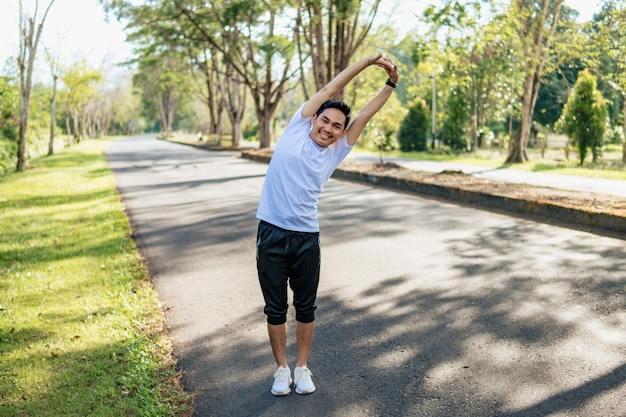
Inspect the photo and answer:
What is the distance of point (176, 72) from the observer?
44375mm

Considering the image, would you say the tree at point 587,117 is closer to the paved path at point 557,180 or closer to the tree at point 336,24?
the paved path at point 557,180

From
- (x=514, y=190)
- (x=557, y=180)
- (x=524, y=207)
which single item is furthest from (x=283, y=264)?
(x=557, y=180)

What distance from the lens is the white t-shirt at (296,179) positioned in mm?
3561

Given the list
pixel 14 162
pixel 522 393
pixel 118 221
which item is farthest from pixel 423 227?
pixel 14 162

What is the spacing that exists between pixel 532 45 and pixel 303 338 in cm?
1816

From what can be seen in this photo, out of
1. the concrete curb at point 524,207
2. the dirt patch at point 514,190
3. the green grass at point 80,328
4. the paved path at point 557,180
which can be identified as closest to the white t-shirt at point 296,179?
the green grass at point 80,328

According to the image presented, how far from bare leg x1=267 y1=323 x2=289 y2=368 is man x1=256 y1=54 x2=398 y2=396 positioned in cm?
3

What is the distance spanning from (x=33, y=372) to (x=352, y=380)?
2.07 metres

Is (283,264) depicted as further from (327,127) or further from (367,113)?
(367,113)

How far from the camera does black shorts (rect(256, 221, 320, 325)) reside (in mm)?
3566

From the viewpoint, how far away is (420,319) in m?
4.96

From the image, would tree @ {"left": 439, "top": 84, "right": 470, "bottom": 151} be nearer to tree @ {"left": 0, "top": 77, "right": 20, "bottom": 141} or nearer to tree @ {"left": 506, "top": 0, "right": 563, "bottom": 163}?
tree @ {"left": 506, "top": 0, "right": 563, "bottom": 163}

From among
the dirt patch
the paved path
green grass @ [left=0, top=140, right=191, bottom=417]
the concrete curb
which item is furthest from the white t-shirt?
the paved path

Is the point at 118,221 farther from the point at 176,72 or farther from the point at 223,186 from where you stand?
the point at 176,72
